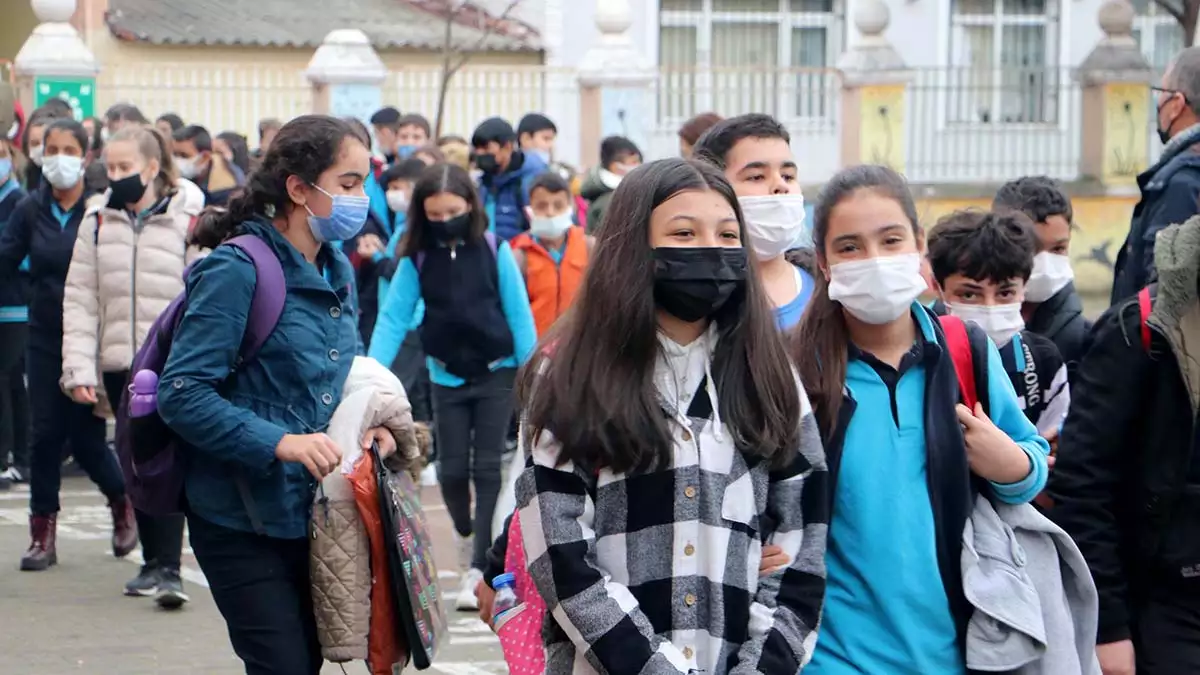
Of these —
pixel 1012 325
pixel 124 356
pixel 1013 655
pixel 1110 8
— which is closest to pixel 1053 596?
pixel 1013 655

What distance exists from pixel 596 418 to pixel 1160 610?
1582 millimetres

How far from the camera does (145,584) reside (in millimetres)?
8789

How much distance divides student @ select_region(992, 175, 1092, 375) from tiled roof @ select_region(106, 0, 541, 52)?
22.2 meters

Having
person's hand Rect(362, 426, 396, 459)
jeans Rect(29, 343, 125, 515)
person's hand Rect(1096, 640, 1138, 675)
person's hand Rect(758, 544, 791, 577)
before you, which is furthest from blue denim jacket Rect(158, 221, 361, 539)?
jeans Rect(29, 343, 125, 515)

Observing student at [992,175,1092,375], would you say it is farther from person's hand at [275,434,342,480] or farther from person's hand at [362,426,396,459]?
person's hand at [275,434,342,480]

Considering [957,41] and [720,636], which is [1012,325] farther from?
[957,41]

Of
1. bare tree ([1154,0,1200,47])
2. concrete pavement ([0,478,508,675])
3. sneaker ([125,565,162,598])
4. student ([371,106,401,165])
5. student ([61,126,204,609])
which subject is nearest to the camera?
concrete pavement ([0,478,508,675])

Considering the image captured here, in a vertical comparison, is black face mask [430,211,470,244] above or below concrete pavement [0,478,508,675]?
above

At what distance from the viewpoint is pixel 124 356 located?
8.72 m

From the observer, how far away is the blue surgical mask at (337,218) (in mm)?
5395

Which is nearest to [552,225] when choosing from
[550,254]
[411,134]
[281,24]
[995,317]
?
[550,254]

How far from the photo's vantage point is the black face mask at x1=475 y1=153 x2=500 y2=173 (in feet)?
41.6

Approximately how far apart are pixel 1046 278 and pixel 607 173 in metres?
6.21

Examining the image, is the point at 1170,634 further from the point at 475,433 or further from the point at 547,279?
the point at 547,279
